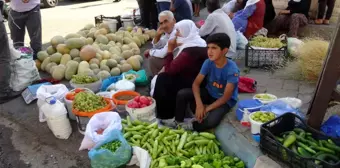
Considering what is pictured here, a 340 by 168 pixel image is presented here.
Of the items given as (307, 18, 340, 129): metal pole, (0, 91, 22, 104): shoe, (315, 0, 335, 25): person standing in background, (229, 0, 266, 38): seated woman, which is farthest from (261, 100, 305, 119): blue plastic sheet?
(315, 0, 335, 25): person standing in background

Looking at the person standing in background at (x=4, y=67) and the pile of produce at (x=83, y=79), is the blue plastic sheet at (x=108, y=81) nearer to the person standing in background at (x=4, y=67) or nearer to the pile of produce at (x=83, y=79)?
the pile of produce at (x=83, y=79)

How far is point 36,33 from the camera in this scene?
6.12 m

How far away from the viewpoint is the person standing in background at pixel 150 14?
8.25 m

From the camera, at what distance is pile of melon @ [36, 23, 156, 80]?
18.1 ft

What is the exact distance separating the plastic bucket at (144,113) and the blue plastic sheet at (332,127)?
1.87 m

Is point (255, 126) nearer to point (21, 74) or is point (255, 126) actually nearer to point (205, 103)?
point (205, 103)

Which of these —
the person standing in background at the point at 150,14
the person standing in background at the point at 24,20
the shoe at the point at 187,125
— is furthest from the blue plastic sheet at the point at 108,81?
the person standing in background at the point at 150,14

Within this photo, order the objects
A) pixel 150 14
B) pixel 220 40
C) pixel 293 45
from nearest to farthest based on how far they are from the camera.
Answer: pixel 220 40 → pixel 293 45 → pixel 150 14

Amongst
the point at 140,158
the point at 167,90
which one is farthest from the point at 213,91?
the point at 140,158

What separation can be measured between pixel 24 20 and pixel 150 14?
334cm

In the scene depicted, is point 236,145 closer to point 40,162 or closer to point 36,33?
point 40,162

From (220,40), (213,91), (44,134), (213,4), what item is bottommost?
(44,134)

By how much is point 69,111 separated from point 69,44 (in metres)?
2.06

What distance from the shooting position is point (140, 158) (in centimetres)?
327
